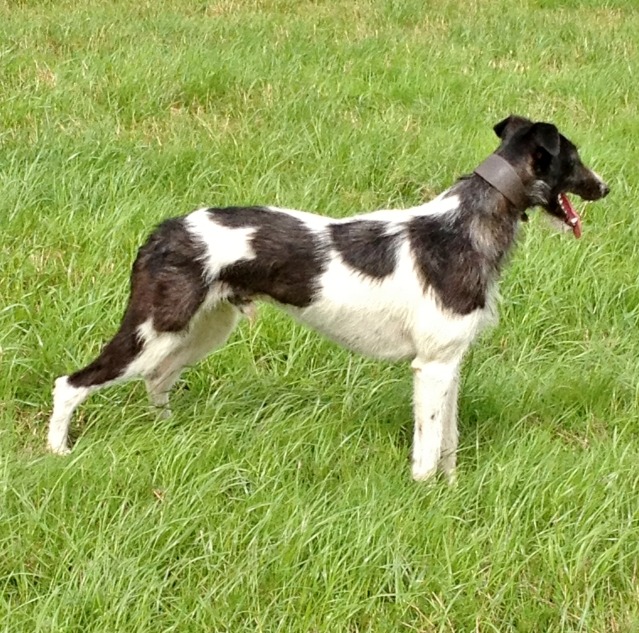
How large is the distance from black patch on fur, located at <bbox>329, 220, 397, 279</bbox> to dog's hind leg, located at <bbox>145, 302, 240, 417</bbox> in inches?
23.4

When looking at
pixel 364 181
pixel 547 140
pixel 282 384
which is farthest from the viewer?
pixel 364 181

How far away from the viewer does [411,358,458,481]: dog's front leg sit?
3.96m

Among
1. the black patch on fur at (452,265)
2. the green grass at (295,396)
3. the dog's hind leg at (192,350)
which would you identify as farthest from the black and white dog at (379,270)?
the green grass at (295,396)

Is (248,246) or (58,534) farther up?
(248,246)

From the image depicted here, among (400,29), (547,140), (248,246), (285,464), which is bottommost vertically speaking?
(400,29)

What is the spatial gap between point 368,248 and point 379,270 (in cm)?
11

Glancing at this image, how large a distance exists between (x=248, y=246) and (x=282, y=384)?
93 cm

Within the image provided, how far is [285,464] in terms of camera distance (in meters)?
3.92

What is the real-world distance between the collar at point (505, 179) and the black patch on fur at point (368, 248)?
0.47 metres

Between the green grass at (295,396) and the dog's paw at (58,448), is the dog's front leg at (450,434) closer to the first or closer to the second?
the green grass at (295,396)

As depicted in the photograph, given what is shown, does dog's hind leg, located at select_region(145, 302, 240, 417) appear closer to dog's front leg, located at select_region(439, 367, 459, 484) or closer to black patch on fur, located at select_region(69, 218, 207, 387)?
black patch on fur, located at select_region(69, 218, 207, 387)

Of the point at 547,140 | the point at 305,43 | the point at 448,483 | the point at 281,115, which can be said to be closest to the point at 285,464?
the point at 448,483

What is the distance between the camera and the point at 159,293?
4000 mm

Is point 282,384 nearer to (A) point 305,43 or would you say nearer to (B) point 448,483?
(B) point 448,483
